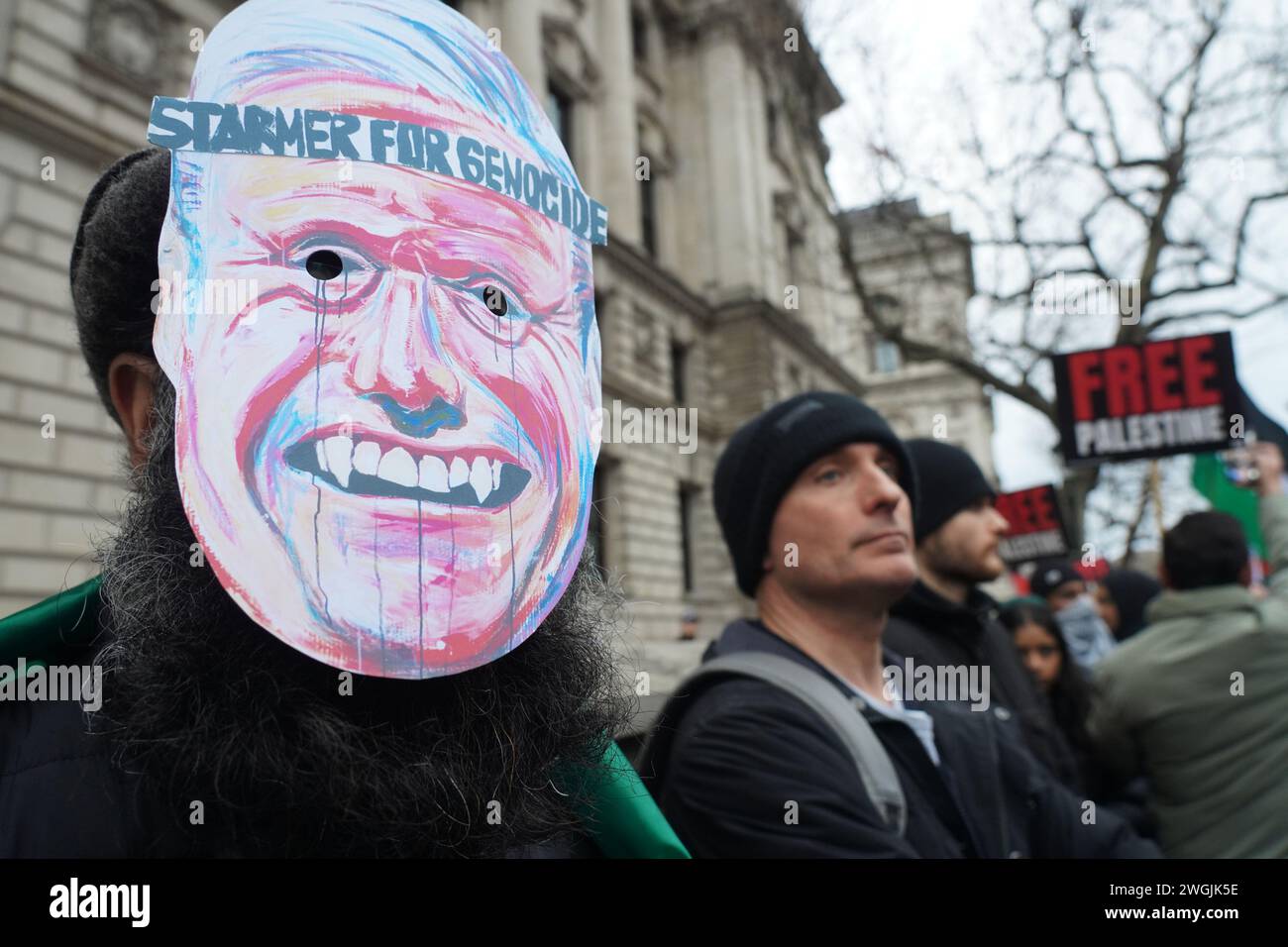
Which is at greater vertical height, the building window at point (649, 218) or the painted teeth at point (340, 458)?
the building window at point (649, 218)

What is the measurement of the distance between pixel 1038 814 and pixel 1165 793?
39.5 inches

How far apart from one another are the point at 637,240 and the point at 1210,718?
15.3 meters

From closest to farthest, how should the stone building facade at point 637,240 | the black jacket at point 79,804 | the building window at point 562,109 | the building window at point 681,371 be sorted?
the black jacket at point 79,804 < the stone building facade at point 637,240 < the building window at point 562,109 < the building window at point 681,371

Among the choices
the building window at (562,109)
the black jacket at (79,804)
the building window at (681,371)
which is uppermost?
the building window at (562,109)

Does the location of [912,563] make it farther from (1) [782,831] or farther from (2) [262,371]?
(2) [262,371]

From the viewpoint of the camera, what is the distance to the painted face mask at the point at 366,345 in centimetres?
82

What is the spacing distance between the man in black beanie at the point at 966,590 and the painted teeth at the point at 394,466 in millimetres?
2165

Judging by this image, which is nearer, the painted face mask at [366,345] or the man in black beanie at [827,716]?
the painted face mask at [366,345]

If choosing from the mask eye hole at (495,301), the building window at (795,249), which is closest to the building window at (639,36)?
the building window at (795,249)

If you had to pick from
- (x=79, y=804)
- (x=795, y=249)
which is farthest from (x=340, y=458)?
(x=795, y=249)

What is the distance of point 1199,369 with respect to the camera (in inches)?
189

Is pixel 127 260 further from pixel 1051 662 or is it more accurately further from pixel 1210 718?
pixel 1051 662

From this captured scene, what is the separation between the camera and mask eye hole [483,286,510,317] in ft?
3.15

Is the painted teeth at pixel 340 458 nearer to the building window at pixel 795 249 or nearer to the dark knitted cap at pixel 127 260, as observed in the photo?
the dark knitted cap at pixel 127 260
